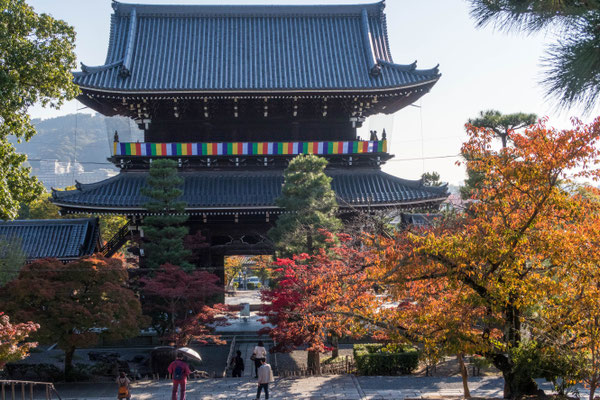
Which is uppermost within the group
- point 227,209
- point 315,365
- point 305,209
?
point 227,209

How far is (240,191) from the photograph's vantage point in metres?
22.5

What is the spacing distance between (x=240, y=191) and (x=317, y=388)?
9.84 m

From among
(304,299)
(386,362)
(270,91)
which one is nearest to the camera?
(304,299)

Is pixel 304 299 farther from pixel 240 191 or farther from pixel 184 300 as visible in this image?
pixel 240 191

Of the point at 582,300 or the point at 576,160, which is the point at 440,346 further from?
the point at 576,160

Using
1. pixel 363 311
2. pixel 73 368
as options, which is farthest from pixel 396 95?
pixel 73 368

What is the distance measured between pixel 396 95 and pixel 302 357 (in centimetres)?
1193

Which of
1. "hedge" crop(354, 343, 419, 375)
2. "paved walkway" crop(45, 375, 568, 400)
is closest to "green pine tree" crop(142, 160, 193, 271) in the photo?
"paved walkway" crop(45, 375, 568, 400)

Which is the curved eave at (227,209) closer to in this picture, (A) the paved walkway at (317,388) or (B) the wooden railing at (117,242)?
(B) the wooden railing at (117,242)

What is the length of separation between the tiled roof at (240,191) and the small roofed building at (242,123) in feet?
0.15

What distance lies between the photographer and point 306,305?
15016mm

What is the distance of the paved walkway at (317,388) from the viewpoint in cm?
1452

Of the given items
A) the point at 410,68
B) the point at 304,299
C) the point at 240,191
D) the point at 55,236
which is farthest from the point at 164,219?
the point at 410,68

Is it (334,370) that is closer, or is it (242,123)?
(334,370)
